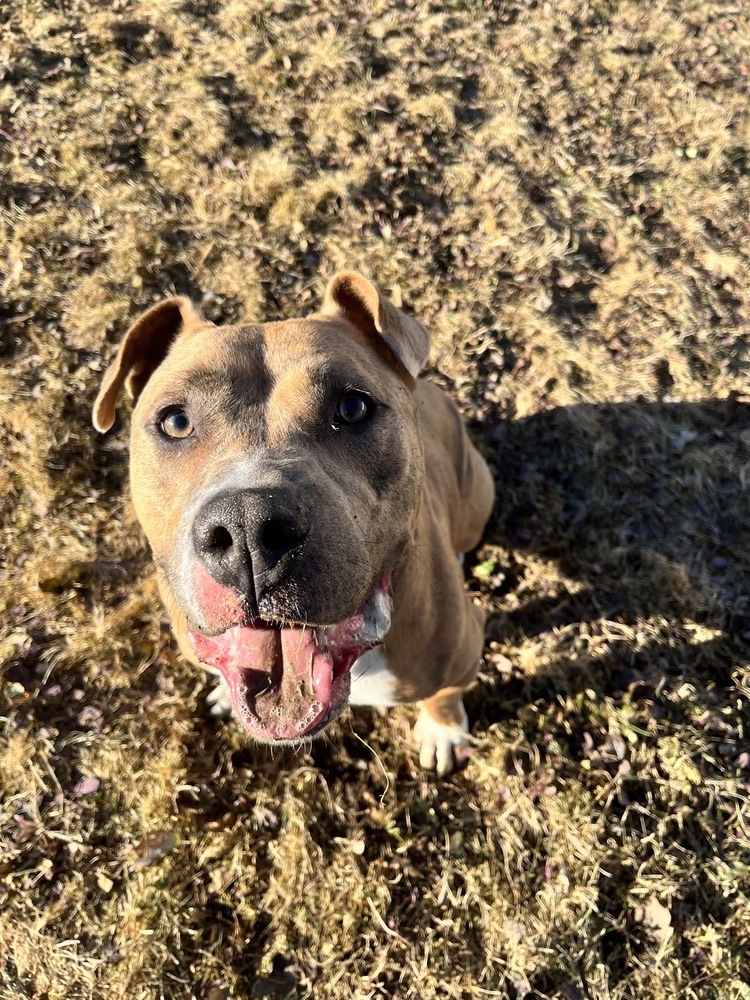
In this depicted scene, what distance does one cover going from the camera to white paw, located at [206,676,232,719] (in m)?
4.32

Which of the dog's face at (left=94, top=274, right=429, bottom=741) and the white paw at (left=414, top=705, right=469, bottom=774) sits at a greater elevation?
the dog's face at (left=94, top=274, right=429, bottom=741)

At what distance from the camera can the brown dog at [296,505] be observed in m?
2.11

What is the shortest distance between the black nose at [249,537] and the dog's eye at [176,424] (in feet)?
2.23

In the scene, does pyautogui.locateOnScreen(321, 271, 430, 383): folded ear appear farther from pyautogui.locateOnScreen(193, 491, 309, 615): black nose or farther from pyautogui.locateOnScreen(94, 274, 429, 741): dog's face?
pyautogui.locateOnScreen(193, 491, 309, 615): black nose

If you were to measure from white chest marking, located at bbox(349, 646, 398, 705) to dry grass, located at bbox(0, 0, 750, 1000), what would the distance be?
969mm

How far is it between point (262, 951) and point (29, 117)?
739 centimetres

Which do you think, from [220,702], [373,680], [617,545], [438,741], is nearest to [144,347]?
[373,680]

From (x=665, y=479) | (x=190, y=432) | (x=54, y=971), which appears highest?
(x=190, y=432)

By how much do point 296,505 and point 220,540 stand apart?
253mm

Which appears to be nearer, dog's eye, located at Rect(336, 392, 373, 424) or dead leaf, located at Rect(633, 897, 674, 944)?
dog's eye, located at Rect(336, 392, 373, 424)

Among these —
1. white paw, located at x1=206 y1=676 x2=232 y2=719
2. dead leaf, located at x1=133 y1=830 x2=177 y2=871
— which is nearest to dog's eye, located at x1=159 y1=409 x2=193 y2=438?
white paw, located at x1=206 y1=676 x2=232 y2=719

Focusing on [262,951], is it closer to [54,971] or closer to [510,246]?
[54,971]

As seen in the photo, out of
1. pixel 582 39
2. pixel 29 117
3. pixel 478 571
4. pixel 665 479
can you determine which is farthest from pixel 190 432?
pixel 582 39

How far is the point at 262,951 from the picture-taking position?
3895 mm
